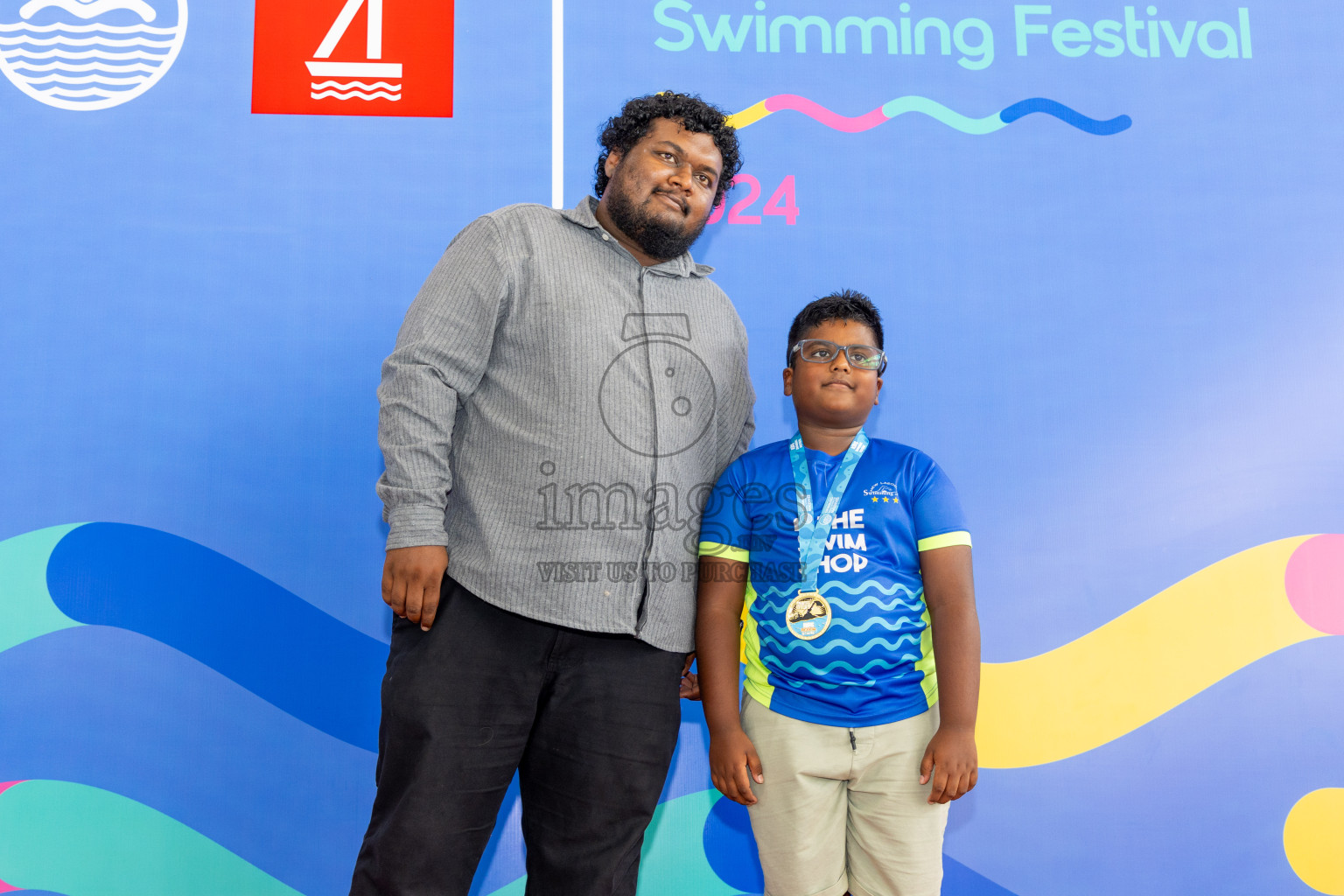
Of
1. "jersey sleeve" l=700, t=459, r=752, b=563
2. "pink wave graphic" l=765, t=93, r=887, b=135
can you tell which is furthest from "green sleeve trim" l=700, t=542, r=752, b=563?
"pink wave graphic" l=765, t=93, r=887, b=135

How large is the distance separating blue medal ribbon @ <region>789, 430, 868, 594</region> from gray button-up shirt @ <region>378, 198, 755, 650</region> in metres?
0.19

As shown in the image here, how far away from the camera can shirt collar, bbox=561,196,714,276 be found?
157cm

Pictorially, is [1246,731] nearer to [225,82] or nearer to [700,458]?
[700,458]

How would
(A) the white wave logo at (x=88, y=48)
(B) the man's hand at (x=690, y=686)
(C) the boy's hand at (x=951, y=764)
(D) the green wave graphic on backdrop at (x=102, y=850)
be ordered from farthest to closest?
1. (A) the white wave logo at (x=88, y=48)
2. (D) the green wave graphic on backdrop at (x=102, y=850)
3. (B) the man's hand at (x=690, y=686)
4. (C) the boy's hand at (x=951, y=764)

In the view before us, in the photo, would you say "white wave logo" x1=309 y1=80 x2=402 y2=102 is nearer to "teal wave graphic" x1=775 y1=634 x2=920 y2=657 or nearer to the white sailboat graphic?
the white sailboat graphic

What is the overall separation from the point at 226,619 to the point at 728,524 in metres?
1.34

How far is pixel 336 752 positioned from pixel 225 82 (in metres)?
1.71

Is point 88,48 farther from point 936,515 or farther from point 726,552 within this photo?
point 936,515

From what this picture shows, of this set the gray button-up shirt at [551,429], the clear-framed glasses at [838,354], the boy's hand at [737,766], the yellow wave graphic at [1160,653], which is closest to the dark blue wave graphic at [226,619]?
the gray button-up shirt at [551,429]

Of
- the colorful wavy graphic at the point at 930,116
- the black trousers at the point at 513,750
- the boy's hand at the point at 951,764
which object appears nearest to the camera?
the black trousers at the point at 513,750

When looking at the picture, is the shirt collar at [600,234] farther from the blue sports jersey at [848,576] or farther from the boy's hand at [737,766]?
the boy's hand at [737,766]

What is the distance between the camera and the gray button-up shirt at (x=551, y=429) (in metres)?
1.37

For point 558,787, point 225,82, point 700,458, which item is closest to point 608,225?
point 700,458

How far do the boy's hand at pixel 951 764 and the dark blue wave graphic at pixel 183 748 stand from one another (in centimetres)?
140
